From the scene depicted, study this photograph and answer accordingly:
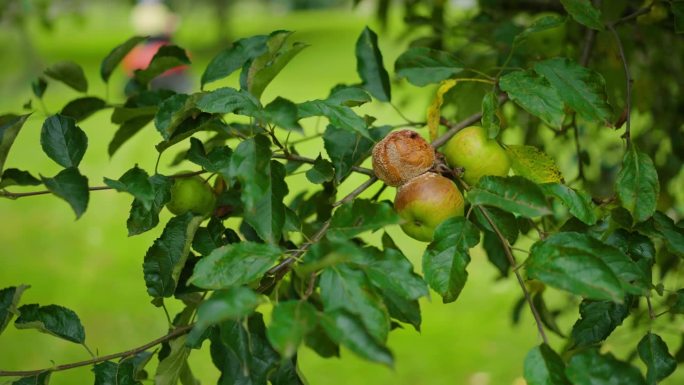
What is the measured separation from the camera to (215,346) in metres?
0.97

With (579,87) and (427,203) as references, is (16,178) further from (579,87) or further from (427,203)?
(579,87)

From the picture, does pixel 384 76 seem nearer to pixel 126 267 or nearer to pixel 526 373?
pixel 526 373

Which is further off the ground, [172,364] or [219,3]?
[172,364]

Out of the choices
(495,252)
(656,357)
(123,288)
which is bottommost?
(123,288)

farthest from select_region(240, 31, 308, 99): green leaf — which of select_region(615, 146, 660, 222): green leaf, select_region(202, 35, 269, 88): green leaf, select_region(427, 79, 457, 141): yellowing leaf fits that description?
select_region(615, 146, 660, 222): green leaf

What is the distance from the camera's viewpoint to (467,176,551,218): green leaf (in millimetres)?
839

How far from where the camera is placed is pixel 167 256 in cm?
99

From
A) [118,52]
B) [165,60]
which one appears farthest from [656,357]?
[118,52]

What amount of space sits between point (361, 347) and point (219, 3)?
42.7 ft

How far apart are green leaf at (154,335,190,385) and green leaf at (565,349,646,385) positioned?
0.45 meters

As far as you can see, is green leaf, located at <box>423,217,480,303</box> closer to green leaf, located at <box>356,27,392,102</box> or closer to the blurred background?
the blurred background

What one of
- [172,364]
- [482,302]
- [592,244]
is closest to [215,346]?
[172,364]

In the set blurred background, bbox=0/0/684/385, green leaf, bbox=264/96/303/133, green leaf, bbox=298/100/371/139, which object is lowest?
blurred background, bbox=0/0/684/385

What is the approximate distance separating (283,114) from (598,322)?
1.57 feet
